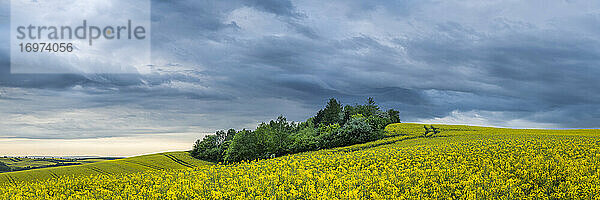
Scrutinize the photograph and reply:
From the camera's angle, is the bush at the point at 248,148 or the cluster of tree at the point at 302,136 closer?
the cluster of tree at the point at 302,136

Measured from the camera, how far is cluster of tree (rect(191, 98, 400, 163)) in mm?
57000

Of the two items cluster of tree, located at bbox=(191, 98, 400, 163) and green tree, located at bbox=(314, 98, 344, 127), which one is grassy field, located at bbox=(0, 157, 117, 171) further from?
green tree, located at bbox=(314, 98, 344, 127)

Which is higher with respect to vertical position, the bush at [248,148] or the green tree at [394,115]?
the green tree at [394,115]

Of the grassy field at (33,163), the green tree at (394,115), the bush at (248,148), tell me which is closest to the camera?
the bush at (248,148)

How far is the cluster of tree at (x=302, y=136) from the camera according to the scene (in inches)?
2244

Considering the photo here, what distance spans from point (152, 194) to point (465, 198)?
413 inches

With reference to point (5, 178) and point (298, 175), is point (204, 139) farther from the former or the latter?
point (298, 175)

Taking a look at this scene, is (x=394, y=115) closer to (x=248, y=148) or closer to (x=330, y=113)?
(x=330, y=113)

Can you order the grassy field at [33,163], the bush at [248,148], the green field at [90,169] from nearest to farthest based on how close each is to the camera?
1. the green field at [90,169]
2. the bush at [248,148]
3. the grassy field at [33,163]

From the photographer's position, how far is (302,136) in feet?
235

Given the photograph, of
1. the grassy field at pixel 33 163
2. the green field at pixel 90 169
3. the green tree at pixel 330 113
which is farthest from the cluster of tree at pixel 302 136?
the grassy field at pixel 33 163

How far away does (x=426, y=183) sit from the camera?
500 inches

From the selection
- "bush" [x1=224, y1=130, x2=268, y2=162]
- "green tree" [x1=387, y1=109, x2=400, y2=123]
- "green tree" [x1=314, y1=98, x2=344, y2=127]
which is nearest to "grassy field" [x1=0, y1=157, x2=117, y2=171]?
"bush" [x1=224, y1=130, x2=268, y2=162]

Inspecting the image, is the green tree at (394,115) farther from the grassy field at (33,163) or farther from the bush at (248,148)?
the grassy field at (33,163)
